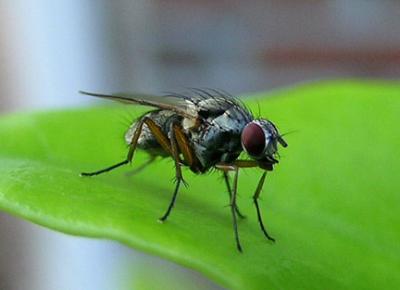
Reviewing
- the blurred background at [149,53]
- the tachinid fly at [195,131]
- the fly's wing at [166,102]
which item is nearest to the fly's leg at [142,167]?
the tachinid fly at [195,131]

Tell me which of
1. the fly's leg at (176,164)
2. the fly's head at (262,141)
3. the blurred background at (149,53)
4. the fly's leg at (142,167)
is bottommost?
the blurred background at (149,53)

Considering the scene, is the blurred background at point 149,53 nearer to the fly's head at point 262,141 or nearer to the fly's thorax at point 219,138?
the fly's thorax at point 219,138

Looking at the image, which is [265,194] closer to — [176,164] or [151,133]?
[176,164]

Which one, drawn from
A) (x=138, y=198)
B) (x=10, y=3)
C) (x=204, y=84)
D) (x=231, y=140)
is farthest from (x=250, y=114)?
(x=204, y=84)

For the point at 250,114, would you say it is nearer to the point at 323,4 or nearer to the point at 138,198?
the point at 138,198

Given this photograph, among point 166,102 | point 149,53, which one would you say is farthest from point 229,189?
point 149,53

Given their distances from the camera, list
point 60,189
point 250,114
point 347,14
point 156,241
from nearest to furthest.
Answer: point 156,241
point 60,189
point 250,114
point 347,14
